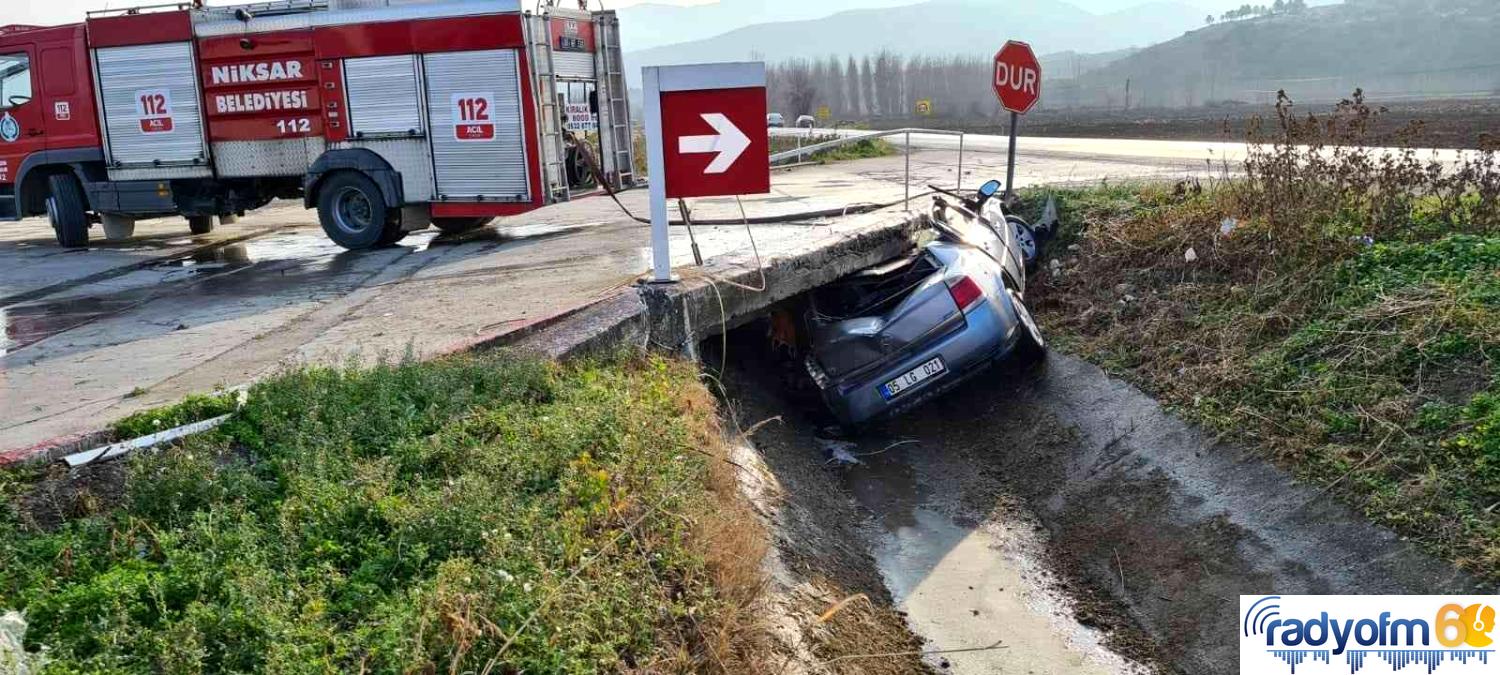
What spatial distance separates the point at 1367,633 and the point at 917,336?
128 inches

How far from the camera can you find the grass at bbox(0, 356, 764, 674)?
112 inches

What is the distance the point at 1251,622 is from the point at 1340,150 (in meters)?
4.72

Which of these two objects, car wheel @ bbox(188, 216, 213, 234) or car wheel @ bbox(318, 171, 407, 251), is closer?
car wheel @ bbox(318, 171, 407, 251)

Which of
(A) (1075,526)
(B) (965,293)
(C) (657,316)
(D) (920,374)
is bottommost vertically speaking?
(A) (1075,526)

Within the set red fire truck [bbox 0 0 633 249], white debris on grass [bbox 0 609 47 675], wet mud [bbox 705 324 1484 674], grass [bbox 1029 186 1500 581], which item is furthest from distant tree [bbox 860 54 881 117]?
white debris on grass [bbox 0 609 47 675]

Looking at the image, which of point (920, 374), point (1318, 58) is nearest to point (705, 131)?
point (920, 374)

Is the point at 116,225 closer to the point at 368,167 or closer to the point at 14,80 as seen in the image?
the point at 14,80

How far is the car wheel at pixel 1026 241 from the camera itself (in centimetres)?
1020

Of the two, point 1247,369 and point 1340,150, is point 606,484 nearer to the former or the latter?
point 1247,369

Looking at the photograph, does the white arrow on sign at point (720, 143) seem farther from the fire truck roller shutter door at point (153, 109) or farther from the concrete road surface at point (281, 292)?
the fire truck roller shutter door at point (153, 109)

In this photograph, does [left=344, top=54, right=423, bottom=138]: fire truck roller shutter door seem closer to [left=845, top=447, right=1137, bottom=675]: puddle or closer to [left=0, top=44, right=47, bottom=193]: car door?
[left=0, top=44, right=47, bottom=193]: car door

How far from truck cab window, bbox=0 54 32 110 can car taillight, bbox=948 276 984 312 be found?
1191 cm

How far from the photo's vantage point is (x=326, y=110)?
36.7 feet

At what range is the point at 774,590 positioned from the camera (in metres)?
4.41
